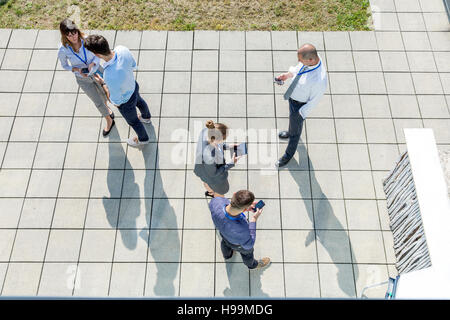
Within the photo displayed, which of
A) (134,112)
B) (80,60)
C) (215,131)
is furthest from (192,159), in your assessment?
(80,60)

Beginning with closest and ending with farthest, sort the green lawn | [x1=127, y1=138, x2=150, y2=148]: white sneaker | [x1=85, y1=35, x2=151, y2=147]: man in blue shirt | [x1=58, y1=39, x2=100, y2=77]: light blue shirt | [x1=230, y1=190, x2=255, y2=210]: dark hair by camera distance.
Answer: [x1=230, y1=190, x2=255, y2=210]: dark hair
[x1=85, y1=35, x2=151, y2=147]: man in blue shirt
[x1=58, y1=39, x2=100, y2=77]: light blue shirt
[x1=127, y1=138, x2=150, y2=148]: white sneaker
the green lawn

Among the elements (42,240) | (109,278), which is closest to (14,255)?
(42,240)

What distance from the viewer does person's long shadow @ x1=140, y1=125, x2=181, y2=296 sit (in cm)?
399

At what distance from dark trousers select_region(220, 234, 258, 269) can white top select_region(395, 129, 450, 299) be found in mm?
1342

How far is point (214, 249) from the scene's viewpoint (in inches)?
163

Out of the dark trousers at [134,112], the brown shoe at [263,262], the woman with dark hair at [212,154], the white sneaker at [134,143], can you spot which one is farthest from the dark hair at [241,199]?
the white sneaker at [134,143]

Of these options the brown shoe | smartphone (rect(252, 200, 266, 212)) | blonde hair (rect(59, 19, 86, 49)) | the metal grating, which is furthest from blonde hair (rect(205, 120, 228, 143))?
the metal grating

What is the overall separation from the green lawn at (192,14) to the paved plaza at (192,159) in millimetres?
175

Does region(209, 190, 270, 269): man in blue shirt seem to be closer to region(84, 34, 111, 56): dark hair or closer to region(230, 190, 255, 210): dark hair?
region(230, 190, 255, 210): dark hair

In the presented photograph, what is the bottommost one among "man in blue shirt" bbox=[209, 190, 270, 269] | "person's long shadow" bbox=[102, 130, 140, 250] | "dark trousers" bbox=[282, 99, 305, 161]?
"man in blue shirt" bbox=[209, 190, 270, 269]

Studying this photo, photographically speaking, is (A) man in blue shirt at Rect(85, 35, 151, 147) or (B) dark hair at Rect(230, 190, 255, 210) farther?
(A) man in blue shirt at Rect(85, 35, 151, 147)

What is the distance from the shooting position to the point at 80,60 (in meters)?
3.94

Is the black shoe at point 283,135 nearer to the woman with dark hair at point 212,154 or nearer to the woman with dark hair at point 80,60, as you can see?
the woman with dark hair at point 212,154

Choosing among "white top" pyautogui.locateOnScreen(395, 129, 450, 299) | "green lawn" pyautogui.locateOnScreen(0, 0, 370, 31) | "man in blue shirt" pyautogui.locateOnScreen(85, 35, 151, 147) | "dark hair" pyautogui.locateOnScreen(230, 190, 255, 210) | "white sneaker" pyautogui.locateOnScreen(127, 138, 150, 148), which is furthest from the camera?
"green lawn" pyautogui.locateOnScreen(0, 0, 370, 31)
